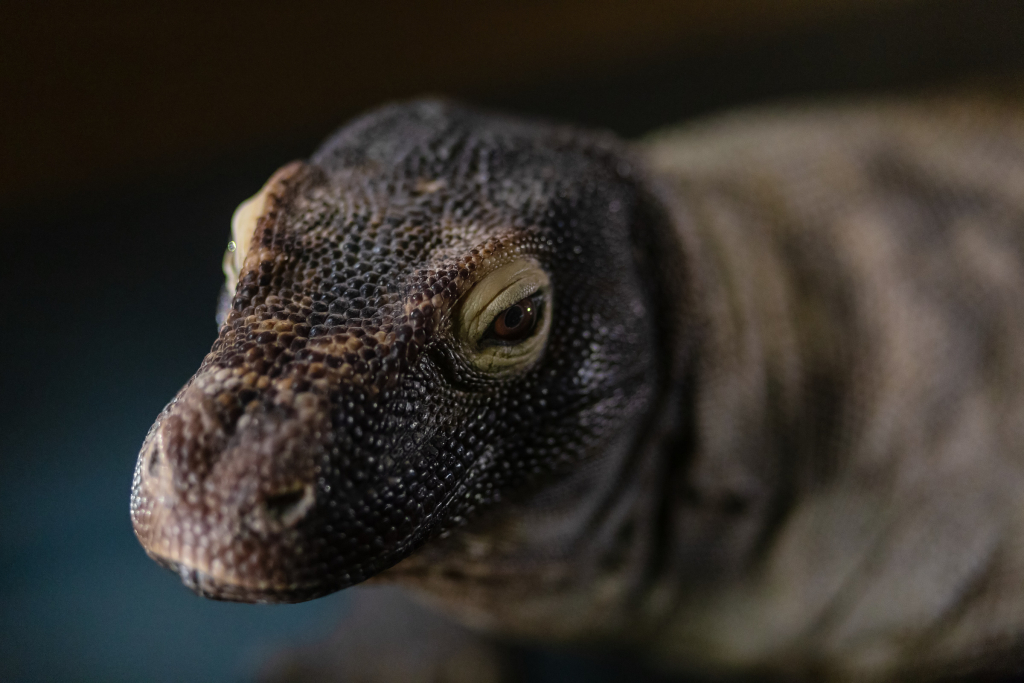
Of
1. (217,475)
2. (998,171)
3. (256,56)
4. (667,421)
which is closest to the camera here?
(217,475)

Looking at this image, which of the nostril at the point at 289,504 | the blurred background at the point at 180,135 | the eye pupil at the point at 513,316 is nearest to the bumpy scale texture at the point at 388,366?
the nostril at the point at 289,504

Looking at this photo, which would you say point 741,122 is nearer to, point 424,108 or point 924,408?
point 924,408

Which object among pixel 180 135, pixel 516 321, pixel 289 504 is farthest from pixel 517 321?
pixel 180 135

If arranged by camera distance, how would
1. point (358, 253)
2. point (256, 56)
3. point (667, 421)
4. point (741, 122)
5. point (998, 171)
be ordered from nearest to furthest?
point (358, 253) < point (667, 421) < point (998, 171) < point (741, 122) < point (256, 56)

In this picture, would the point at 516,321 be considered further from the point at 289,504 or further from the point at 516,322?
the point at 289,504

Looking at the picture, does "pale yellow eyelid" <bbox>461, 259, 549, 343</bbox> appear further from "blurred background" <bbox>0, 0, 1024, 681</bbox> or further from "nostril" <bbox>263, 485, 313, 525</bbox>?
"blurred background" <bbox>0, 0, 1024, 681</bbox>

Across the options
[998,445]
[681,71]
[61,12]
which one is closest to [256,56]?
[61,12]

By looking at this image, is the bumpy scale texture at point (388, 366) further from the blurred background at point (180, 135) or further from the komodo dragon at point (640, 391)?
the blurred background at point (180, 135)
